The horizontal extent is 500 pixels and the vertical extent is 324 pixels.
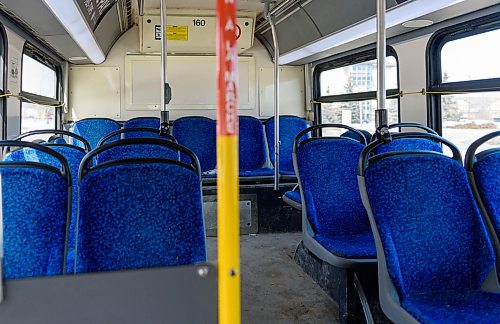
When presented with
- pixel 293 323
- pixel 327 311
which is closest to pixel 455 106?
pixel 327 311

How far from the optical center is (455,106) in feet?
11.6

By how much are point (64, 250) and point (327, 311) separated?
66.9 inches

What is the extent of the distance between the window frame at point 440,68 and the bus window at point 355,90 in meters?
0.46

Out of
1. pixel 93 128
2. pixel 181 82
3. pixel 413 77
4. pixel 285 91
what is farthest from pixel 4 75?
pixel 285 91

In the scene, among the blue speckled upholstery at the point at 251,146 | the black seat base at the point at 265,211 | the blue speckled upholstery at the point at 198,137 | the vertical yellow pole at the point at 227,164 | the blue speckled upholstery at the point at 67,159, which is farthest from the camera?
the blue speckled upholstery at the point at 251,146

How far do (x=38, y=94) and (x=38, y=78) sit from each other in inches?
7.7

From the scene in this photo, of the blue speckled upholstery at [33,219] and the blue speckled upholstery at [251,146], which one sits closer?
the blue speckled upholstery at [33,219]

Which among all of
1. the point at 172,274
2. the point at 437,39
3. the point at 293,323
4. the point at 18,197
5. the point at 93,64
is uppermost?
the point at 93,64

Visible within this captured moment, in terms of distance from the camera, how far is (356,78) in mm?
5062

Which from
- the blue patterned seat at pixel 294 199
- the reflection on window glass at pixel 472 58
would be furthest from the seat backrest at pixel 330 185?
the reflection on window glass at pixel 472 58

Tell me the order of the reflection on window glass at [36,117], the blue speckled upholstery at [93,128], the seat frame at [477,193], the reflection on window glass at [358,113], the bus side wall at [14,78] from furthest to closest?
the blue speckled upholstery at [93,128], the reflection on window glass at [358,113], the reflection on window glass at [36,117], the bus side wall at [14,78], the seat frame at [477,193]

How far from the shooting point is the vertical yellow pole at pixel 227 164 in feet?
1.93

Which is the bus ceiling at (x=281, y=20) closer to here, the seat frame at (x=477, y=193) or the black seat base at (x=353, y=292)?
the seat frame at (x=477, y=193)

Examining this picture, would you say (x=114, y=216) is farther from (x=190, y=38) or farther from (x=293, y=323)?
(x=190, y=38)
